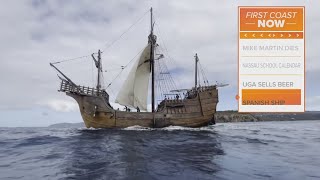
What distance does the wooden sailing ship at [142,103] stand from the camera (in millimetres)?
41656

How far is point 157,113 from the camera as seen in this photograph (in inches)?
1682

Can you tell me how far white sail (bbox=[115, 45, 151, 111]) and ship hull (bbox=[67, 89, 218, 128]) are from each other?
3.12 metres

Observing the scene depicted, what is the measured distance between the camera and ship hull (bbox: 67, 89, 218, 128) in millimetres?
41656

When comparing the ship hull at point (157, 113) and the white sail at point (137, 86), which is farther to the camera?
the white sail at point (137, 86)

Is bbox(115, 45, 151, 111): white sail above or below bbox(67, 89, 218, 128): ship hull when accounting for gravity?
above

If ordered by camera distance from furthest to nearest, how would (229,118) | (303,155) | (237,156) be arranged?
(229,118)
(303,155)
(237,156)

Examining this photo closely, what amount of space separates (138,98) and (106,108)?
5552mm

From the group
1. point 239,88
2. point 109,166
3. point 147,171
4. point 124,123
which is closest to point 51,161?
point 109,166

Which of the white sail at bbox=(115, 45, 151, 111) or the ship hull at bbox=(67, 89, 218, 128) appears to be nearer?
the ship hull at bbox=(67, 89, 218, 128)

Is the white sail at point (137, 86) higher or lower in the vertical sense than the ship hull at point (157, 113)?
higher

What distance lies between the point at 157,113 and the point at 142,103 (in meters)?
4.10

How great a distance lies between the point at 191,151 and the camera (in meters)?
19.3

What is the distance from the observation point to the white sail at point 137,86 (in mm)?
44625

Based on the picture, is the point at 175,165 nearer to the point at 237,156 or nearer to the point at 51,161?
the point at 237,156
